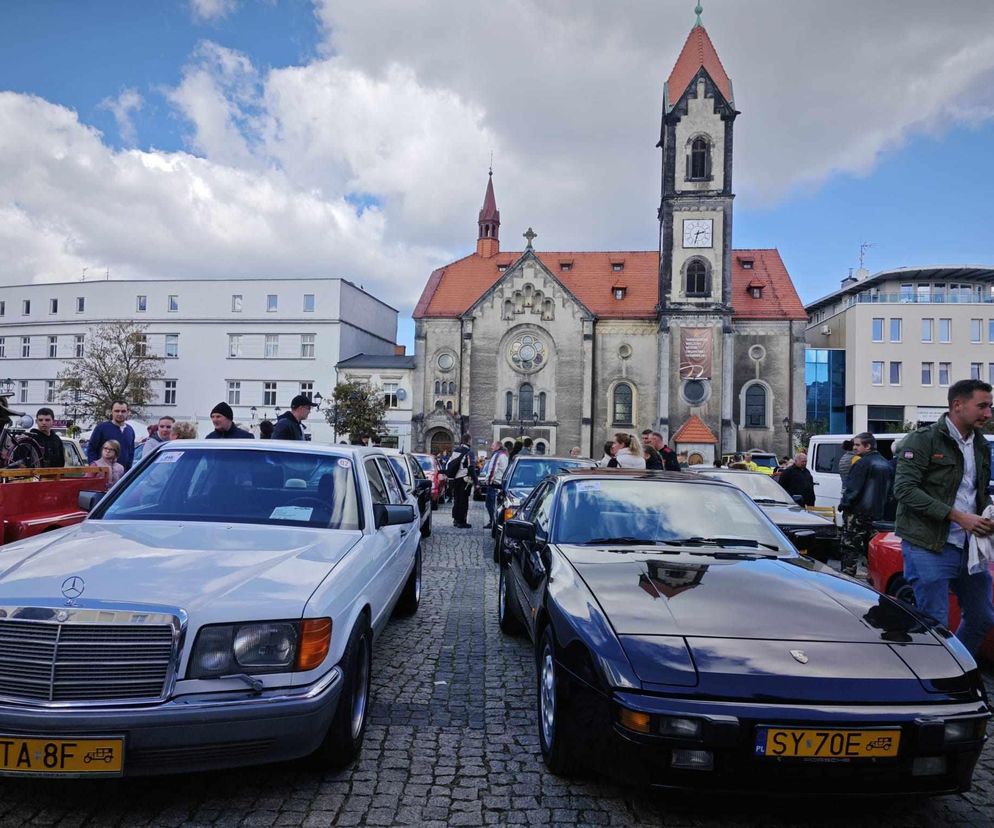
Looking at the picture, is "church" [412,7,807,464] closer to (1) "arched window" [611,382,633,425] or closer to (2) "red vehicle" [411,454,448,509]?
(1) "arched window" [611,382,633,425]

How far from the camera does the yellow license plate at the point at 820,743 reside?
9.37 feet

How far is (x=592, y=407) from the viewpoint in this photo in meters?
50.1

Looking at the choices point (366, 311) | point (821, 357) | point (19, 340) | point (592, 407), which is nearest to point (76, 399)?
point (19, 340)

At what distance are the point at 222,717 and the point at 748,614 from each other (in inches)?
92.4

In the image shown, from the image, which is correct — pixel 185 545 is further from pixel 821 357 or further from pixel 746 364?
pixel 821 357

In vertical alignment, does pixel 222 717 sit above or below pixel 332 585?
below

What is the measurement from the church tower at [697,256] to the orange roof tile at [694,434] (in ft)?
8.49

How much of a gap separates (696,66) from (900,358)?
87.4ft

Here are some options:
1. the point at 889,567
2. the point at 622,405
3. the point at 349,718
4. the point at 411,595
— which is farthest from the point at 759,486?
the point at 622,405

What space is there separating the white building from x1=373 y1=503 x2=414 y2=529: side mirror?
5093cm

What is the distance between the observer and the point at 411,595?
289 inches

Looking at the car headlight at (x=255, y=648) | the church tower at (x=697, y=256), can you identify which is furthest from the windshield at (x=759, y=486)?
the church tower at (x=697, y=256)

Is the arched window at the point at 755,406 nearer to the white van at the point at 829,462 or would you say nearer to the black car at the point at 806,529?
the white van at the point at 829,462

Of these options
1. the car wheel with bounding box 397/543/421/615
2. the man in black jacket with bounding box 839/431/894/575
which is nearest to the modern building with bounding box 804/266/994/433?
the man in black jacket with bounding box 839/431/894/575
